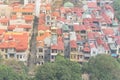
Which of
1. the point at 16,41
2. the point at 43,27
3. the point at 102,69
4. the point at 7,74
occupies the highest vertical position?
the point at 43,27

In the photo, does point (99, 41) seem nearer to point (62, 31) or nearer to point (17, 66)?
point (62, 31)

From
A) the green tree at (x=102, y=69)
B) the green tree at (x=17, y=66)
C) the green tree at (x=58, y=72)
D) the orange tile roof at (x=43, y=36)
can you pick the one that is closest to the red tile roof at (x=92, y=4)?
the orange tile roof at (x=43, y=36)

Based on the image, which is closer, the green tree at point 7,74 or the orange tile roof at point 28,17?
the green tree at point 7,74

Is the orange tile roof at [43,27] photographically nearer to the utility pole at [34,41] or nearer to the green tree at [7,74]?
the utility pole at [34,41]

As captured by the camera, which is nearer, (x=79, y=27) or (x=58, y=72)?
(x=58, y=72)

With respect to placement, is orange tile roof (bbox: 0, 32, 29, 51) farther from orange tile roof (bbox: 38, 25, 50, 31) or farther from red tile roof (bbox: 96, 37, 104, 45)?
red tile roof (bbox: 96, 37, 104, 45)

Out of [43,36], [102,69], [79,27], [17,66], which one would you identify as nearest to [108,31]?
[79,27]
